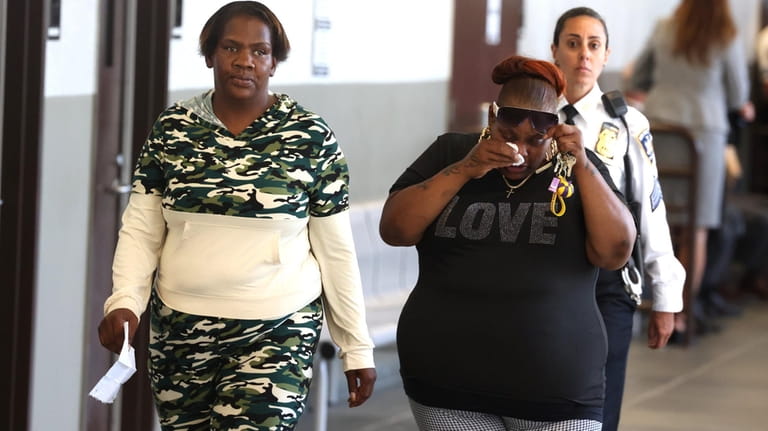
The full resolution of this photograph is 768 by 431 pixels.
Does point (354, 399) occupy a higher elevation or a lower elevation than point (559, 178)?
lower

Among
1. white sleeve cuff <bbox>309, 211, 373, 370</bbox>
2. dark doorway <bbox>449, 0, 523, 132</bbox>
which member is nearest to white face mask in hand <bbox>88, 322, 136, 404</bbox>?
white sleeve cuff <bbox>309, 211, 373, 370</bbox>

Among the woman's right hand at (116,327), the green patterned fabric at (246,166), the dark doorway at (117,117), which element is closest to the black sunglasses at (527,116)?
the green patterned fabric at (246,166)

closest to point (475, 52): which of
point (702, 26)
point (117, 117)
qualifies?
point (702, 26)

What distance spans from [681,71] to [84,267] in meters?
4.94

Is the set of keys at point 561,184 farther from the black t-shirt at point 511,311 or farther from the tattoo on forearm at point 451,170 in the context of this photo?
the tattoo on forearm at point 451,170

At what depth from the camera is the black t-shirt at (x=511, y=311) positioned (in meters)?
3.19

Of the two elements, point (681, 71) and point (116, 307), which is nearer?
point (116, 307)

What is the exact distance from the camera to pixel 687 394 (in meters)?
7.41

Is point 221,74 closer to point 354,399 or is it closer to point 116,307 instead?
point 116,307

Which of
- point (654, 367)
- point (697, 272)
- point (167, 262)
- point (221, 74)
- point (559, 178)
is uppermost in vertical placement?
point (221, 74)

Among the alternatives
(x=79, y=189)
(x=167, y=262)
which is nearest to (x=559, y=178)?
(x=167, y=262)

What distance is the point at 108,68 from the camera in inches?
187

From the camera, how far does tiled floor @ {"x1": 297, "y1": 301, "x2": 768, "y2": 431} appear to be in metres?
6.56

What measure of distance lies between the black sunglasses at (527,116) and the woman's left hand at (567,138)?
2cm
